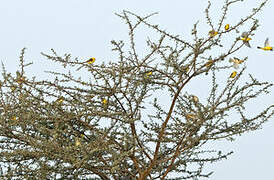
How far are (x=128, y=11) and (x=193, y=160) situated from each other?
1825 millimetres

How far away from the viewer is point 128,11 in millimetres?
3832

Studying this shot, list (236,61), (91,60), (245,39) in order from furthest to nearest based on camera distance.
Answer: (91,60) → (236,61) → (245,39)

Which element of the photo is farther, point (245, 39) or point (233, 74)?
point (233, 74)

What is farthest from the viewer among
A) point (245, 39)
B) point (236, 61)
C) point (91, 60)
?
point (91, 60)

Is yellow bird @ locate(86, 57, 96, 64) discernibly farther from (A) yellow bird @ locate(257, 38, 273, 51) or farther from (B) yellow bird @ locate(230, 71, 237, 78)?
(A) yellow bird @ locate(257, 38, 273, 51)

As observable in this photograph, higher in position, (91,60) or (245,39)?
(91,60)

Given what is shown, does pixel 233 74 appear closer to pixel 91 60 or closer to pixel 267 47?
pixel 267 47

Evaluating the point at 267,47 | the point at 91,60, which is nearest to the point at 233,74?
the point at 267,47

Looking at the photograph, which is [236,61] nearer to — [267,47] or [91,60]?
[267,47]

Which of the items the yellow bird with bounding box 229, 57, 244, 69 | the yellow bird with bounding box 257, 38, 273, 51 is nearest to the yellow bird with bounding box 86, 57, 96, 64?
the yellow bird with bounding box 229, 57, 244, 69

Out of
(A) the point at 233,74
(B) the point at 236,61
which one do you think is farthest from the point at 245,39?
(A) the point at 233,74

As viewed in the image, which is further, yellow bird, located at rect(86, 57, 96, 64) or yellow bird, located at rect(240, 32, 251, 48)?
yellow bird, located at rect(86, 57, 96, 64)

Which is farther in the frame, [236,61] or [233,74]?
[233,74]

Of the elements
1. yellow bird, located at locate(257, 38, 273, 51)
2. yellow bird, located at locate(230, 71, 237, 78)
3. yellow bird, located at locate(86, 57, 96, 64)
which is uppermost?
yellow bird, located at locate(86, 57, 96, 64)
